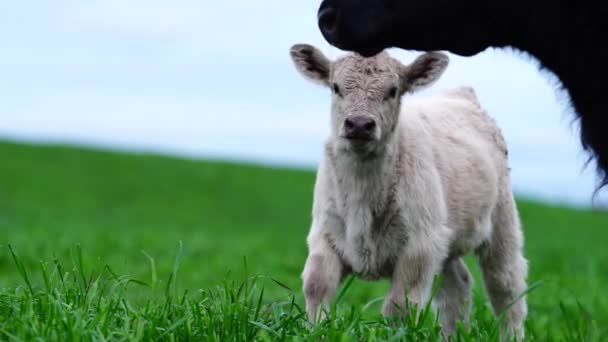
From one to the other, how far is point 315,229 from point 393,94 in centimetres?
101

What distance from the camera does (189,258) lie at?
15992mm

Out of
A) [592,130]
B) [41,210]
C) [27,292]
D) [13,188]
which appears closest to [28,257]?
[27,292]

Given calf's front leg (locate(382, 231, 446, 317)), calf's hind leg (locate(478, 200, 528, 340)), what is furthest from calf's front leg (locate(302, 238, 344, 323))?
calf's hind leg (locate(478, 200, 528, 340))

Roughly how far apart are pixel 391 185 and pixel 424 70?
2.90ft

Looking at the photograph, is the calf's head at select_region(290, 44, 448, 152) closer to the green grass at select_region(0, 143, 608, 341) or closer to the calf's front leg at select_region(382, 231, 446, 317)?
the calf's front leg at select_region(382, 231, 446, 317)

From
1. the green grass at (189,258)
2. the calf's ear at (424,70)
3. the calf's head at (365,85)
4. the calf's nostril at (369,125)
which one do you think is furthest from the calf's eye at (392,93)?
the green grass at (189,258)

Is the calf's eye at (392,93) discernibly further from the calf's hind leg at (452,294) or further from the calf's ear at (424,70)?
the calf's hind leg at (452,294)

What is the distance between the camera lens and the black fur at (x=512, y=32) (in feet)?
16.9

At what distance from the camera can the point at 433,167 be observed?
258 inches

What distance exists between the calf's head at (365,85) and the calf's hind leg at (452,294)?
149cm

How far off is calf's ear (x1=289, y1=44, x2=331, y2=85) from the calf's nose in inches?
29.5

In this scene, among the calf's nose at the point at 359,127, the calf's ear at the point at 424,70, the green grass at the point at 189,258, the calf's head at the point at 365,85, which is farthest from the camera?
the calf's ear at the point at 424,70

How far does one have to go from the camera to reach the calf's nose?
6.07 m

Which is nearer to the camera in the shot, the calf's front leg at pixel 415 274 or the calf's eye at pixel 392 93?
the calf's front leg at pixel 415 274
